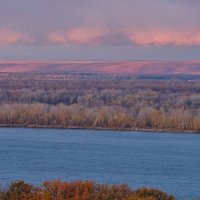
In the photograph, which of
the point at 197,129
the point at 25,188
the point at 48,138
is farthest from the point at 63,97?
the point at 25,188

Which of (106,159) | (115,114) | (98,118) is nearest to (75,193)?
(106,159)

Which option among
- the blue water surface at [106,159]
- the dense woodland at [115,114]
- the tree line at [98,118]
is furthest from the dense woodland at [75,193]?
the tree line at [98,118]

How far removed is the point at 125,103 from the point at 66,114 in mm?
11329

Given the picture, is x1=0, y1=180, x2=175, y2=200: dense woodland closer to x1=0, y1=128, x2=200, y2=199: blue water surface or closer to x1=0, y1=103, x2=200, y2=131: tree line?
x1=0, y1=128, x2=200, y2=199: blue water surface

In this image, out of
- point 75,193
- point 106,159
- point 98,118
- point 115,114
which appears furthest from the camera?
point 115,114

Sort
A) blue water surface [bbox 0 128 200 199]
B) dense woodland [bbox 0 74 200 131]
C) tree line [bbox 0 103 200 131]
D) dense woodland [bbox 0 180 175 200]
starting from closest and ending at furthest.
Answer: dense woodland [bbox 0 180 175 200], blue water surface [bbox 0 128 200 199], tree line [bbox 0 103 200 131], dense woodland [bbox 0 74 200 131]

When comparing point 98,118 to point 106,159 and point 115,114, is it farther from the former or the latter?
point 106,159

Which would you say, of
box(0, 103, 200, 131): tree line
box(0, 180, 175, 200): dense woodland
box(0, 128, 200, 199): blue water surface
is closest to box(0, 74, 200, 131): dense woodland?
box(0, 103, 200, 131): tree line

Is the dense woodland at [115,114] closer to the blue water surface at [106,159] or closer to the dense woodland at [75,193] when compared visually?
the blue water surface at [106,159]

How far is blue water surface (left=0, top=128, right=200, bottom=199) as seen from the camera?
31344 mm

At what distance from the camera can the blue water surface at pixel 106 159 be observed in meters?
31.3

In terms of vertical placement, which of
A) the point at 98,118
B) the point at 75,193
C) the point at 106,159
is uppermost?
the point at 98,118

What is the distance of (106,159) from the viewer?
39844 mm

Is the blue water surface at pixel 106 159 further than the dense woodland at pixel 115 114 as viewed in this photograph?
No
